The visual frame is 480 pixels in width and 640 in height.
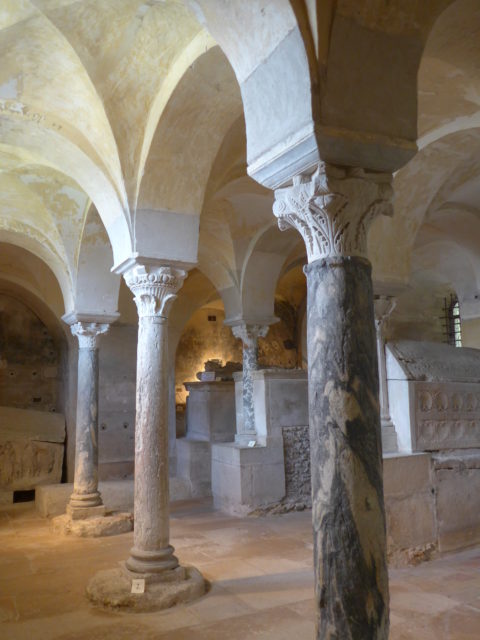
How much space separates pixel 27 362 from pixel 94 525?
7.22 m

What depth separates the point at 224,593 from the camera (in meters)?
5.05

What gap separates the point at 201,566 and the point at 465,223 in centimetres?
750

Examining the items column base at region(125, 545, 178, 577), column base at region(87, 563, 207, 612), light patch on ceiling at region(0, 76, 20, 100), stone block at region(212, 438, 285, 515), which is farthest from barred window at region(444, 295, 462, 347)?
light patch on ceiling at region(0, 76, 20, 100)

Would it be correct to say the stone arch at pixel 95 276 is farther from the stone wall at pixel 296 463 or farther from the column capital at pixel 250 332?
the stone wall at pixel 296 463

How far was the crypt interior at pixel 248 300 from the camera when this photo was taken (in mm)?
2703

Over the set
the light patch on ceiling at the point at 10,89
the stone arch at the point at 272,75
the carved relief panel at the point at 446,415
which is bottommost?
the carved relief panel at the point at 446,415

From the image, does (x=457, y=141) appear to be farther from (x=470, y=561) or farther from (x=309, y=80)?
(x=470, y=561)

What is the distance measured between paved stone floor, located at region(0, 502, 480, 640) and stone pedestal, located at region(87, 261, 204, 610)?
15cm

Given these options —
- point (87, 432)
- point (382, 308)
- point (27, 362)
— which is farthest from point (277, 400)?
point (27, 362)

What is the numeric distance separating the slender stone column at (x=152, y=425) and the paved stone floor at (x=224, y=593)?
57cm

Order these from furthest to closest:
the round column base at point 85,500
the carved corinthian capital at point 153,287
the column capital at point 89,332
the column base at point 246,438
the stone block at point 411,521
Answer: the column base at point 246,438
the column capital at point 89,332
the round column base at point 85,500
the stone block at point 411,521
the carved corinthian capital at point 153,287

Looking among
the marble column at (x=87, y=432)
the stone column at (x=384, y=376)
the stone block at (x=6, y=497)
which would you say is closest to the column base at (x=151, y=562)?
the stone column at (x=384, y=376)

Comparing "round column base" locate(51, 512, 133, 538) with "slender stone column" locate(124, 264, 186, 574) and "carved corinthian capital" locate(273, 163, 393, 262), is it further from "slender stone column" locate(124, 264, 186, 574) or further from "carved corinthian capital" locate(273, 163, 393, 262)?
"carved corinthian capital" locate(273, 163, 393, 262)

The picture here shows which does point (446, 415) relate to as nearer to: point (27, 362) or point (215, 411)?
point (215, 411)
